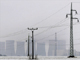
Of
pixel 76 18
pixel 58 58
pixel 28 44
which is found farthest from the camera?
pixel 28 44

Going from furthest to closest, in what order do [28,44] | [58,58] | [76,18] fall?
[28,44]
[58,58]
[76,18]

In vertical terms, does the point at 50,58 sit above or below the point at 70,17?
below

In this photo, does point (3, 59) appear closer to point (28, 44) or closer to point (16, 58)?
point (16, 58)

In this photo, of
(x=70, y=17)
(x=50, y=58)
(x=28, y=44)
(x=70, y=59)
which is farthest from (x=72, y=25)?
(x=28, y=44)

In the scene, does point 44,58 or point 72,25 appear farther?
point 44,58

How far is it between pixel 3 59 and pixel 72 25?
47.8 ft

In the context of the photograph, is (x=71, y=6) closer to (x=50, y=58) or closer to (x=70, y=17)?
(x=70, y=17)

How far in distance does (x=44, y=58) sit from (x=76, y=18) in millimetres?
9307

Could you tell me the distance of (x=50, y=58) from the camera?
46.9 meters

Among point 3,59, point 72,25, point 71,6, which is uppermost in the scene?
point 71,6

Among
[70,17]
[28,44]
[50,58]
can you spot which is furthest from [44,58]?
[28,44]

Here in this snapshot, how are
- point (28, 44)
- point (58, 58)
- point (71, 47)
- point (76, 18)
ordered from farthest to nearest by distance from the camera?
point (28, 44), point (58, 58), point (76, 18), point (71, 47)

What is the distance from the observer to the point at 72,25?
41156 mm

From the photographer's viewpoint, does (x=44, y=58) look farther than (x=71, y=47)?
Yes
